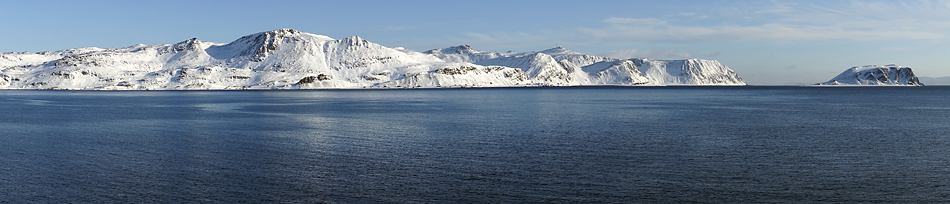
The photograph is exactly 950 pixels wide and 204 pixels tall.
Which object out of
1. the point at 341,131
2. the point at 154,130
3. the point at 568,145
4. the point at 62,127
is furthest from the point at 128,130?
the point at 568,145

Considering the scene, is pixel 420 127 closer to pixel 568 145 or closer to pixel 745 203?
pixel 568 145

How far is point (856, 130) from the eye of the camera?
2419 inches

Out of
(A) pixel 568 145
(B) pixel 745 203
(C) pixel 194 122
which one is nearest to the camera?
(B) pixel 745 203

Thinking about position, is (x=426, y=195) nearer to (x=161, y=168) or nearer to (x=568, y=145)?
(x=161, y=168)

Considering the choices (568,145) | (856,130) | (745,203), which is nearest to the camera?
(745,203)

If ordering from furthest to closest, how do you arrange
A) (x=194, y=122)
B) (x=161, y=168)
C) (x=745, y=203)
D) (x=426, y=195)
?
(x=194, y=122) < (x=161, y=168) < (x=426, y=195) < (x=745, y=203)

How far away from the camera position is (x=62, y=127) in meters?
68.2

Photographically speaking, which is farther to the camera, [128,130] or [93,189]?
[128,130]

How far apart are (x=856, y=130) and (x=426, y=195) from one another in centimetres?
5133

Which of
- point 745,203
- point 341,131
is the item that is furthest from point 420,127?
point 745,203

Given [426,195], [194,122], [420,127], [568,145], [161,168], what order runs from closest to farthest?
[426,195], [161,168], [568,145], [420,127], [194,122]

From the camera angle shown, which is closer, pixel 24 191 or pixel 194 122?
pixel 24 191

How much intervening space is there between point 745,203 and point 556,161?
14.3 metres

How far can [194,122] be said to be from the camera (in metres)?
76.2
